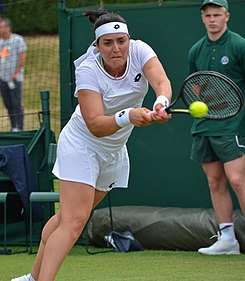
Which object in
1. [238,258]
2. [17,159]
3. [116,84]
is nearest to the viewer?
[116,84]

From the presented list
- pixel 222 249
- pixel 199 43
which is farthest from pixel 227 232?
pixel 199 43

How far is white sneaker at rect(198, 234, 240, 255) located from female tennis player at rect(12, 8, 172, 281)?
2.02m

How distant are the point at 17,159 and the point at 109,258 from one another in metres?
1.25

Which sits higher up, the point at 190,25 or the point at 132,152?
the point at 190,25

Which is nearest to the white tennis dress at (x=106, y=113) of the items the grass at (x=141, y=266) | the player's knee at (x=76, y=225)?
the player's knee at (x=76, y=225)

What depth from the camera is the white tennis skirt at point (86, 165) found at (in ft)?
17.3

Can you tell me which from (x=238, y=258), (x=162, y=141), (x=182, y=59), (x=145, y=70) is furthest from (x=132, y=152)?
(x=145, y=70)

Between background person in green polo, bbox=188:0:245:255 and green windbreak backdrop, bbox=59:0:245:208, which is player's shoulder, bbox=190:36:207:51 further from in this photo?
green windbreak backdrop, bbox=59:0:245:208

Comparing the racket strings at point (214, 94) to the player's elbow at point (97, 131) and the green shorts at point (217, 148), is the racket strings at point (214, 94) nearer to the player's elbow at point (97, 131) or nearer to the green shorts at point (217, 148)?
the player's elbow at point (97, 131)

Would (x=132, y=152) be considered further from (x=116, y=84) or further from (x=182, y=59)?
(x=116, y=84)

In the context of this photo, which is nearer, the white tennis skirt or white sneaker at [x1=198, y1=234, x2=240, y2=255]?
the white tennis skirt

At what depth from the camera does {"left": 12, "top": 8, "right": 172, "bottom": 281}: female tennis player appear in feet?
16.9

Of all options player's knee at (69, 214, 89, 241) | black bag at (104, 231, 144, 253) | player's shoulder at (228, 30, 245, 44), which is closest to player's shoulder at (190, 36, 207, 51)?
player's shoulder at (228, 30, 245, 44)

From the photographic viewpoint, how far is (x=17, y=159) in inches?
309
